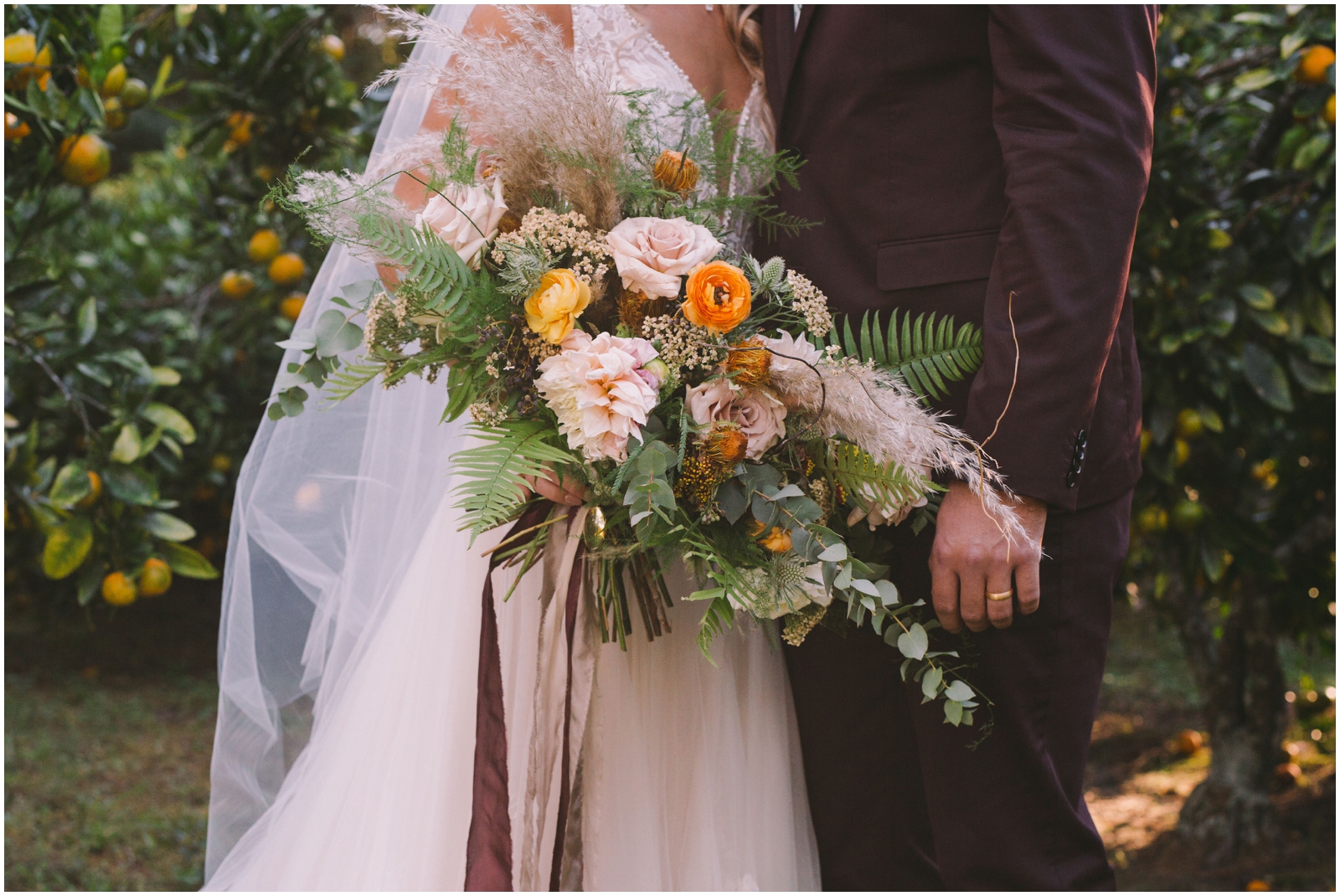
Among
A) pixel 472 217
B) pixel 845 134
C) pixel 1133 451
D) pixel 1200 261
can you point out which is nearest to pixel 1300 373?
pixel 1200 261

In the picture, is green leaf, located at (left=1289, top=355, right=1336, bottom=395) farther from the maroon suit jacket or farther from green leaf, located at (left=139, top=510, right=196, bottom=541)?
green leaf, located at (left=139, top=510, right=196, bottom=541)

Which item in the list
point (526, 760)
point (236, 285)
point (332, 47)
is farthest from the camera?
point (236, 285)

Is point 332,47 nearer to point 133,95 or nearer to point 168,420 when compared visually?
point 133,95

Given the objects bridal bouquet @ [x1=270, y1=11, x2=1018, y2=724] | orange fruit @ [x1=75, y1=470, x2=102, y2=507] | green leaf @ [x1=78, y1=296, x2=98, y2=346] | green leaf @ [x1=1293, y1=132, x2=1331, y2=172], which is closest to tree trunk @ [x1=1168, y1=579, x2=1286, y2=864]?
green leaf @ [x1=1293, y1=132, x2=1331, y2=172]

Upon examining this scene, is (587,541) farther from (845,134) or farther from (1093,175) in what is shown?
(1093,175)

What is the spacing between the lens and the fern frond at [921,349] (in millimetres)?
1200

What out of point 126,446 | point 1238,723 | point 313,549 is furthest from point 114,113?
point 1238,723

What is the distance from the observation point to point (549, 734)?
4.19ft

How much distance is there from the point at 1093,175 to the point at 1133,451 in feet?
1.40

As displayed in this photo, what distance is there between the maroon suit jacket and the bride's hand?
474 millimetres


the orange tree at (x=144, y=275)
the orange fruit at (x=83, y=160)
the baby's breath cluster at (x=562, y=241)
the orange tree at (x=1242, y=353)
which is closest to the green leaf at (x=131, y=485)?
the orange tree at (x=144, y=275)

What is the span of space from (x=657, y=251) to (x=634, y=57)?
0.52 meters

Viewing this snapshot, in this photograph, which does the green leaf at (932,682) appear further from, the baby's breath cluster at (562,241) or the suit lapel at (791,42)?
the suit lapel at (791,42)

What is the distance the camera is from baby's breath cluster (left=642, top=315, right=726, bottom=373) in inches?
43.1
